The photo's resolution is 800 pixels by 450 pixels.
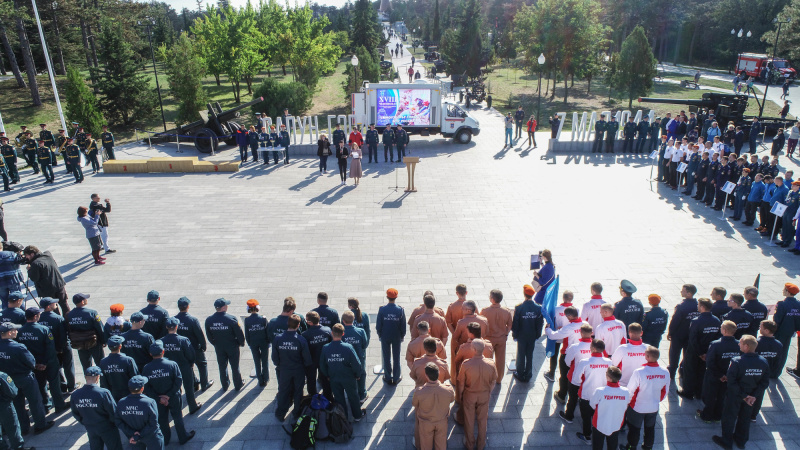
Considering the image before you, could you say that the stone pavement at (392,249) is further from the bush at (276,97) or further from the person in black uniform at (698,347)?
the bush at (276,97)

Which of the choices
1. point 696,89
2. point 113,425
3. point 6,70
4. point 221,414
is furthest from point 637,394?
point 6,70

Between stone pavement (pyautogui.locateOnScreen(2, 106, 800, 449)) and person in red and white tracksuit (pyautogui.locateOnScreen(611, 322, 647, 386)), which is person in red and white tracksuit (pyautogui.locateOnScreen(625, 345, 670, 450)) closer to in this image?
person in red and white tracksuit (pyautogui.locateOnScreen(611, 322, 647, 386))

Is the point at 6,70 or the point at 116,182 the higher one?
the point at 6,70

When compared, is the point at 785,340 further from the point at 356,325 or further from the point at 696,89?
the point at 696,89

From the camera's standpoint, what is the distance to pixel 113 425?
6.05m

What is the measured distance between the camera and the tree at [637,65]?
31.5m

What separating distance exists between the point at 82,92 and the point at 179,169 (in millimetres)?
8947

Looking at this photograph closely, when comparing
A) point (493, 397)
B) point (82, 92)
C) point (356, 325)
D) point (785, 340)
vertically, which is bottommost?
point (493, 397)

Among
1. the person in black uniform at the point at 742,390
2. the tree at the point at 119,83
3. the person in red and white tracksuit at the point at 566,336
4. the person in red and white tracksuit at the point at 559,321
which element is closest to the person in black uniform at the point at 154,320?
the person in red and white tracksuit at the point at 566,336

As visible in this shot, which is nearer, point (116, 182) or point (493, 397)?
point (493, 397)

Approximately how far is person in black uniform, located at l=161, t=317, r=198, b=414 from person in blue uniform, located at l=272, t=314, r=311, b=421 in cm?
124

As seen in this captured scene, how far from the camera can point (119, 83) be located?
97.1 feet

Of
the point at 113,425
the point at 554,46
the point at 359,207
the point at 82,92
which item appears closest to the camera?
the point at 113,425

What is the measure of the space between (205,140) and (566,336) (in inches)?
795
